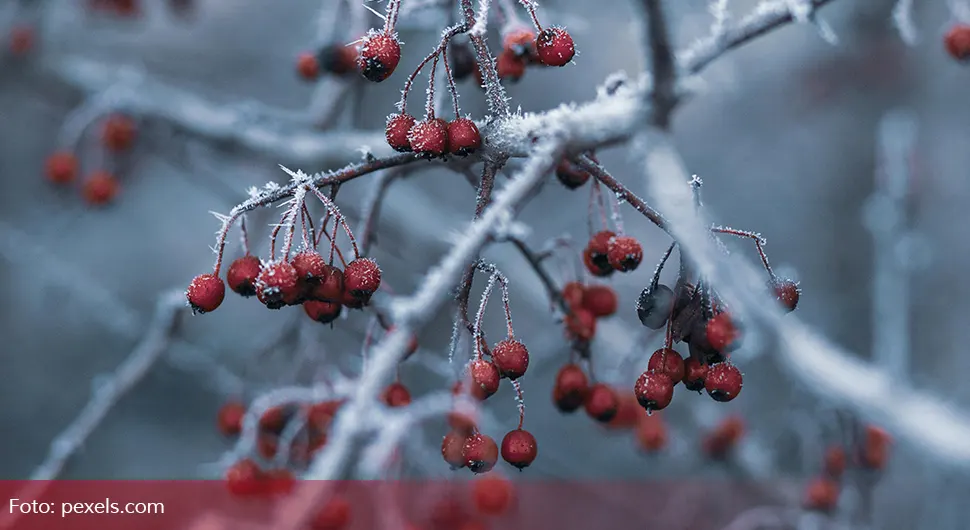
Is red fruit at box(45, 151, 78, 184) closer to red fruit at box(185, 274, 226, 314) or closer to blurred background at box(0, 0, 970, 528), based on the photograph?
blurred background at box(0, 0, 970, 528)

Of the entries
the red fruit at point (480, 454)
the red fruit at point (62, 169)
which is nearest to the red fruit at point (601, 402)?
the red fruit at point (480, 454)

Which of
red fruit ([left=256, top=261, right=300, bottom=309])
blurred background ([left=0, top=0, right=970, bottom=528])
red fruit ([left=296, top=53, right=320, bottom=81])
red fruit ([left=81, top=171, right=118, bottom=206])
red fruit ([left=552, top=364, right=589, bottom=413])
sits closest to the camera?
red fruit ([left=256, top=261, right=300, bottom=309])

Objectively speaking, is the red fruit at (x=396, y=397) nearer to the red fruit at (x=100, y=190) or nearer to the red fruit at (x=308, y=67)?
the red fruit at (x=308, y=67)

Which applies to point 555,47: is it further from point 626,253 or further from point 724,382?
point 724,382

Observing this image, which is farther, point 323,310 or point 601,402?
point 601,402

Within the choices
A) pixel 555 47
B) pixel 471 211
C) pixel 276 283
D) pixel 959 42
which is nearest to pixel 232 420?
pixel 276 283

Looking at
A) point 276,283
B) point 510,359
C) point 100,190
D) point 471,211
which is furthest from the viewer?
point 471,211

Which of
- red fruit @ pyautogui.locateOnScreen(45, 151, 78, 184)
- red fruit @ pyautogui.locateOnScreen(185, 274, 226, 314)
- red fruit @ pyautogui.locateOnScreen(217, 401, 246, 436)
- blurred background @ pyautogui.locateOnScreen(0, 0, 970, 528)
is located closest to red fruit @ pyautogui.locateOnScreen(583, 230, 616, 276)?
red fruit @ pyautogui.locateOnScreen(185, 274, 226, 314)
